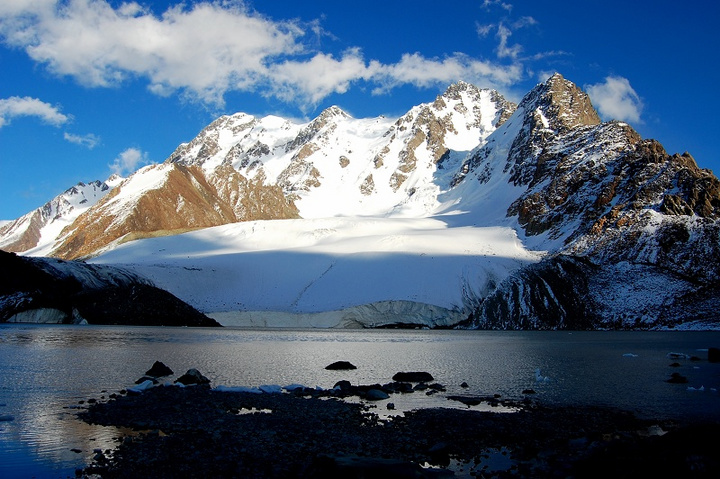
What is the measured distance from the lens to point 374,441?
17875 mm

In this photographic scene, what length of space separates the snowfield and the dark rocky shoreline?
78.6 metres

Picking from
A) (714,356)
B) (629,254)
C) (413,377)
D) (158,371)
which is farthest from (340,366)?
(629,254)

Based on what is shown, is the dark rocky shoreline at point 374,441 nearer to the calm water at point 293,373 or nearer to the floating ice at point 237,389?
the floating ice at point 237,389

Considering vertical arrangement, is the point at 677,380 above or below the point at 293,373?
above

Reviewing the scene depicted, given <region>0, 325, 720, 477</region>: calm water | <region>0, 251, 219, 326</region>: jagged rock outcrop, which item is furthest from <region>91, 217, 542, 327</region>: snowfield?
<region>0, 325, 720, 477</region>: calm water

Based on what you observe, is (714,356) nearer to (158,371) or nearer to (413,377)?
(413,377)

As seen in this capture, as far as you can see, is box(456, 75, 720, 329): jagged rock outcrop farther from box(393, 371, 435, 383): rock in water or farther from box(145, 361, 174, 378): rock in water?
box(145, 361, 174, 378): rock in water

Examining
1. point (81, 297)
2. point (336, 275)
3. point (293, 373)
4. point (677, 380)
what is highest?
point (336, 275)

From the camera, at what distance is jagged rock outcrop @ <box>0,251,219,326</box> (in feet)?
294

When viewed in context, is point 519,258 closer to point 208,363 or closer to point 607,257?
point 607,257

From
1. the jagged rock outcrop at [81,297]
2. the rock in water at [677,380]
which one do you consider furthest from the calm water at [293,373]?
the jagged rock outcrop at [81,297]

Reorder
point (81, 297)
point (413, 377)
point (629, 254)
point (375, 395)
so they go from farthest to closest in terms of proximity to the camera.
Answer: point (629, 254) → point (81, 297) → point (413, 377) → point (375, 395)

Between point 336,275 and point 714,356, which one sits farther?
point 336,275

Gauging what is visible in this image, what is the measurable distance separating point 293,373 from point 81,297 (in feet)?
232
